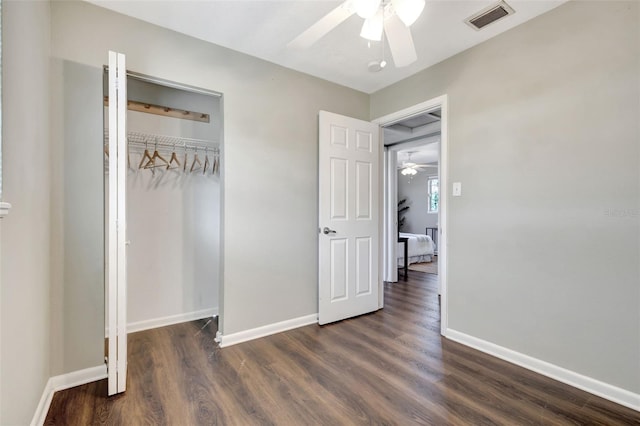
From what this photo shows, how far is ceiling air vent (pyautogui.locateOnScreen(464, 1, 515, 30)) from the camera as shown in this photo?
203 centimetres

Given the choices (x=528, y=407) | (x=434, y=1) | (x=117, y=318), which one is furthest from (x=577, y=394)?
(x=117, y=318)

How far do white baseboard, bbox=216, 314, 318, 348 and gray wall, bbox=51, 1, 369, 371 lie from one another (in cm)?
5

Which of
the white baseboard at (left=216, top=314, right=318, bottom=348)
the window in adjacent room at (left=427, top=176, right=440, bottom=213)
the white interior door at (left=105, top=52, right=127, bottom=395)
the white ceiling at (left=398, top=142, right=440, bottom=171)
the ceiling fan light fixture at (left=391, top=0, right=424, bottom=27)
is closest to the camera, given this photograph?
the ceiling fan light fixture at (left=391, top=0, right=424, bottom=27)

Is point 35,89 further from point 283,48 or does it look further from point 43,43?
point 283,48

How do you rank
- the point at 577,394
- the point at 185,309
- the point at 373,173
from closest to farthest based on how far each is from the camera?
the point at 577,394 → the point at 185,309 → the point at 373,173

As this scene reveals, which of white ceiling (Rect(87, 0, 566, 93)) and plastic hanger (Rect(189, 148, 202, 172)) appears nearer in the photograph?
white ceiling (Rect(87, 0, 566, 93))

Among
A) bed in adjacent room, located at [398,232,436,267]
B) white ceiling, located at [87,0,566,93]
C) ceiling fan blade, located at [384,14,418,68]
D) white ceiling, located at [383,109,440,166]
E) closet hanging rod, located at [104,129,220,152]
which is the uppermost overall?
white ceiling, located at [87,0,566,93]

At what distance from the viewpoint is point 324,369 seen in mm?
2166

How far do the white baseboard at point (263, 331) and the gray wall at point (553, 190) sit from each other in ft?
4.51

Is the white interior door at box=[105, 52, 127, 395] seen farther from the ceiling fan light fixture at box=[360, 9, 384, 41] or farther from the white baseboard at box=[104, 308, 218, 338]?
the ceiling fan light fixture at box=[360, 9, 384, 41]

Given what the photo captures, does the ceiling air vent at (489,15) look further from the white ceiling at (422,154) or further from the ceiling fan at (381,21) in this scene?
the white ceiling at (422,154)

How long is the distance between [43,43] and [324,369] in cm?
272

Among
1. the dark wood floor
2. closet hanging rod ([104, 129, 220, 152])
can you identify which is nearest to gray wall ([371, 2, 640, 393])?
the dark wood floor

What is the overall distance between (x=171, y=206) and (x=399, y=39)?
2553 millimetres
